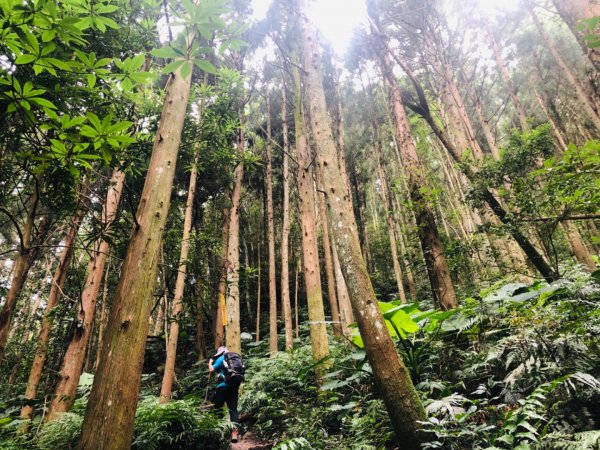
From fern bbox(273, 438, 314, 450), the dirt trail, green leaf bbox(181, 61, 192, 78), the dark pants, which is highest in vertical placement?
green leaf bbox(181, 61, 192, 78)

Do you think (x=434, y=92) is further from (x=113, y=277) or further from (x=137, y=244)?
(x=113, y=277)

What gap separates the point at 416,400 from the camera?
7.36 ft

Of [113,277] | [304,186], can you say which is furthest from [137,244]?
[113,277]

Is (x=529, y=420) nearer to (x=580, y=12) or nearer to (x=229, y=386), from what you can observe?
(x=580, y=12)

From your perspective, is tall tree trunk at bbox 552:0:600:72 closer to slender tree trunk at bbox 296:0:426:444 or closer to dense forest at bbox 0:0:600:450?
dense forest at bbox 0:0:600:450

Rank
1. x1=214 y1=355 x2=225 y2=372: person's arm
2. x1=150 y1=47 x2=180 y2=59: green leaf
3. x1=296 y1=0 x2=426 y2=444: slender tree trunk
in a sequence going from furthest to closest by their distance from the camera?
x1=214 y1=355 x2=225 y2=372: person's arm < x1=296 y1=0 x2=426 y2=444: slender tree trunk < x1=150 y1=47 x2=180 y2=59: green leaf

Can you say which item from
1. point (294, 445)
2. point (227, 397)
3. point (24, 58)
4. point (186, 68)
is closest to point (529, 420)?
point (294, 445)

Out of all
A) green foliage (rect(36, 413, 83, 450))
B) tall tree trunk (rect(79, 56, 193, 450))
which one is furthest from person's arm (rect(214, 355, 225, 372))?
tall tree trunk (rect(79, 56, 193, 450))

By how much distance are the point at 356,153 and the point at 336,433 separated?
15.4 m

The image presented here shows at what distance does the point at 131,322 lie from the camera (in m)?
1.77

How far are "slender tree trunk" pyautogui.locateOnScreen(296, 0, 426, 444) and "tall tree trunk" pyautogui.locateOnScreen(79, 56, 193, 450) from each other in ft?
5.20

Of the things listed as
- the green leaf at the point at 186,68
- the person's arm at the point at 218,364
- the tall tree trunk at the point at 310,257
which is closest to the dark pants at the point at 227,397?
the person's arm at the point at 218,364

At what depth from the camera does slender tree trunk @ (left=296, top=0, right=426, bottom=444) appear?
2.20 meters

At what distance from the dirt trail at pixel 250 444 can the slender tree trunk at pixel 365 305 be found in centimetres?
291
